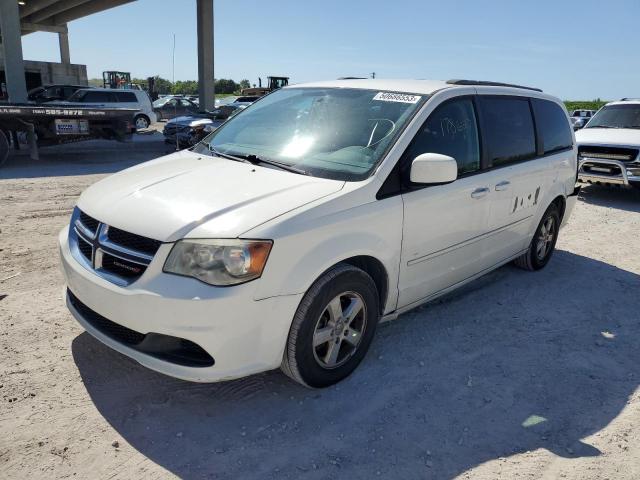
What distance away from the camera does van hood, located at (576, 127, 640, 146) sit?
9.08 meters

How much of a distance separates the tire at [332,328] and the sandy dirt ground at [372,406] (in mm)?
166

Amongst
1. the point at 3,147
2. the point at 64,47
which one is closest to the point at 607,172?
the point at 3,147

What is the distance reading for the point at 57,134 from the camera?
11227mm

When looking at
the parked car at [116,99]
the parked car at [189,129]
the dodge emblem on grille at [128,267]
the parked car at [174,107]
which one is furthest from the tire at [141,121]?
the dodge emblem on grille at [128,267]

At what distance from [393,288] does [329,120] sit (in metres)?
1.27

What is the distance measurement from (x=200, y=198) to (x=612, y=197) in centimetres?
928

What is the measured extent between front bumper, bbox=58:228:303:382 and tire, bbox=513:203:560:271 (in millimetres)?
3402

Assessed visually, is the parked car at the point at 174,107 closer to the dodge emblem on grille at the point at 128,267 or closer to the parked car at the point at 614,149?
the parked car at the point at 614,149

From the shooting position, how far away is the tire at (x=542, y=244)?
526cm

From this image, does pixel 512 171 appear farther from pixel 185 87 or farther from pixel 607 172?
pixel 185 87

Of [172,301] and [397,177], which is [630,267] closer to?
[397,177]

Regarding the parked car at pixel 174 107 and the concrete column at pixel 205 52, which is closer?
the concrete column at pixel 205 52

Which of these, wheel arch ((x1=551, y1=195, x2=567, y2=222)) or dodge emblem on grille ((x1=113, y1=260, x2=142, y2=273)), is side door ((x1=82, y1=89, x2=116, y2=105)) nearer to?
wheel arch ((x1=551, y1=195, x2=567, y2=222))

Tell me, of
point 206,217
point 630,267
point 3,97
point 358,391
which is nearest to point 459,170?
point 358,391
